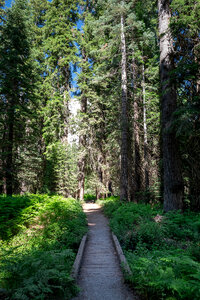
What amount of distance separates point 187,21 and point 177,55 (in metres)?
1.40

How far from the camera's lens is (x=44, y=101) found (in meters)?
21.9

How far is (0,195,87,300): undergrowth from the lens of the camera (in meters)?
2.71

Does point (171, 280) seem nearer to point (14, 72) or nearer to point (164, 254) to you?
point (164, 254)

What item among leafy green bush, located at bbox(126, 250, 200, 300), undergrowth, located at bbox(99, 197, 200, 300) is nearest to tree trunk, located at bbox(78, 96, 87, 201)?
undergrowth, located at bbox(99, 197, 200, 300)

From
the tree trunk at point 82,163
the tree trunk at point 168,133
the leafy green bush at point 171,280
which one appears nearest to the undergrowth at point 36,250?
the leafy green bush at point 171,280

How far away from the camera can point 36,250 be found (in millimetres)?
4035

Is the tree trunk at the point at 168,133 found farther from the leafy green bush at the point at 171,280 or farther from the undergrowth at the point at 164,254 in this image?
the leafy green bush at the point at 171,280

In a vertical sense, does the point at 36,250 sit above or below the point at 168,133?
below

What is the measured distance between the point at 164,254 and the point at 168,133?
4.51m

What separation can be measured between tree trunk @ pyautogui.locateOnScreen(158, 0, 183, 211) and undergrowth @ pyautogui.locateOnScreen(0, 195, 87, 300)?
375 cm

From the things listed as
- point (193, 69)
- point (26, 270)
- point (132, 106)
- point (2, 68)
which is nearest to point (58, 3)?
point (2, 68)

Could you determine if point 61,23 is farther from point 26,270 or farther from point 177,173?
point 26,270

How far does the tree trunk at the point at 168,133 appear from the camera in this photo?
6852 mm

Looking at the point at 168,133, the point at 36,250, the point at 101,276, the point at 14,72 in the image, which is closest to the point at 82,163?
the point at 14,72
